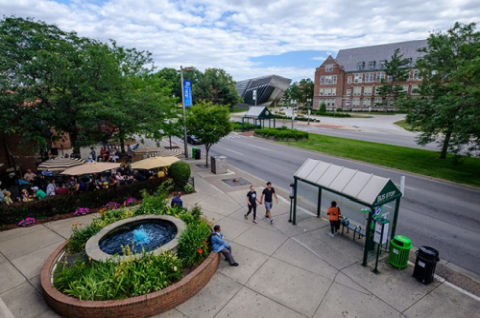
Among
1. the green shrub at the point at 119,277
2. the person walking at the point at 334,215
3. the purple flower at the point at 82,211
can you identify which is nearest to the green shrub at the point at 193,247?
the green shrub at the point at 119,277

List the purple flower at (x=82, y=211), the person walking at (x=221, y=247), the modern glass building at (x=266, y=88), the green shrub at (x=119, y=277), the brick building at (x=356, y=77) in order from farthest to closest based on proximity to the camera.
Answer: the modern glass building at (x=266, y=88) < the brick building at (x=356, y=77) < the purple flower at (x=82, y=211) < the person walking at (x=221, y=247) < the green shrub at (x=119, y=277)

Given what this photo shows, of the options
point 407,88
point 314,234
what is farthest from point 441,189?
point 407,88

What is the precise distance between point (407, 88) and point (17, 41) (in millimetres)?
80014

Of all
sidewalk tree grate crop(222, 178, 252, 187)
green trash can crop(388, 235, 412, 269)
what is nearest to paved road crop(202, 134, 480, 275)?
sidewalk tree grate crop(222, 178, 252, 187)

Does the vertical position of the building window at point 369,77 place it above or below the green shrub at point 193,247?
above

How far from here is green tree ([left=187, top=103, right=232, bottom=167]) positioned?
19.5m

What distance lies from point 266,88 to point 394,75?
37860 mm

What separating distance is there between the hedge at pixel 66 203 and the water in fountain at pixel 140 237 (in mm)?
3861

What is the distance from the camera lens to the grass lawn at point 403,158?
18625 millimetres

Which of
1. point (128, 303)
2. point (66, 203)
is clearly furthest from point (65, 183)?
point (128, 303)

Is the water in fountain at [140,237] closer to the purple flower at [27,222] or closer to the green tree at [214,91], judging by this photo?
the purple flower at [27,222]

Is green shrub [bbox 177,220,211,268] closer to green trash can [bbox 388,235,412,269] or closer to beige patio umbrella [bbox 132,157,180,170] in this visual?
green trash can [bbox 388,235,412,269]

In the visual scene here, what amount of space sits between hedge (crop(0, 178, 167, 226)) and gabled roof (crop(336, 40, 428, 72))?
252ft

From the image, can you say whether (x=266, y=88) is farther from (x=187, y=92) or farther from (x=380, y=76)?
(x=187, y=92)
